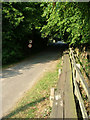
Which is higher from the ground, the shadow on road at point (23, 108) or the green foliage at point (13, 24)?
the green foliage at point (13, 24)

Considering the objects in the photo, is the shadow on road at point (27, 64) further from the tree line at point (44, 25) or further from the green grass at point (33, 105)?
the green grass at point (33, 105)

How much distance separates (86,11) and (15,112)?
4791mm

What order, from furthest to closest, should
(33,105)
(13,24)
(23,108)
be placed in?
(13,24) → (33,105) → (23,108)

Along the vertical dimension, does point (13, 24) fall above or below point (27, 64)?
above

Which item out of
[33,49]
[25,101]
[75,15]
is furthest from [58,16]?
[33,49]

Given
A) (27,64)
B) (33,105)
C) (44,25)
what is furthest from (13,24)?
(33,105)

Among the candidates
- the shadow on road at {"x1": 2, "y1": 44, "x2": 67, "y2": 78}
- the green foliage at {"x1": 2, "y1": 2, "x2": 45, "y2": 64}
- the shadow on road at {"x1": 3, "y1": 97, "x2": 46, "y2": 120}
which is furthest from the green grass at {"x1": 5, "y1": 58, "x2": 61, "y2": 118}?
the green foliage at {"x1": 2, "y1": 2, "x2": 45, "y2": 64}

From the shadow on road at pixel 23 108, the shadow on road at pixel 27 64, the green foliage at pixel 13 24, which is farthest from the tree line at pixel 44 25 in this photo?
the shadow on road at pixel 23 108

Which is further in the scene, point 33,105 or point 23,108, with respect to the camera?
point 33,105

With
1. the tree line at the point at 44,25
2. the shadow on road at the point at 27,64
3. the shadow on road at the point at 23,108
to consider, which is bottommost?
the shadow on road at the point at 23,108

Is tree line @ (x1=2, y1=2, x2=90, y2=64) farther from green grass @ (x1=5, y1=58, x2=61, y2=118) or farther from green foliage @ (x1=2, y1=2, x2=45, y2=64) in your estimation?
green grass @ (x1=5, y1=58, x2=61, y2=118)

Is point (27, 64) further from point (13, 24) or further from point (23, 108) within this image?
point (23, 108)

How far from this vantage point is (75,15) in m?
5.90

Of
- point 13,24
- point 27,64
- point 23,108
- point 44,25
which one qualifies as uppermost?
point 13,24
